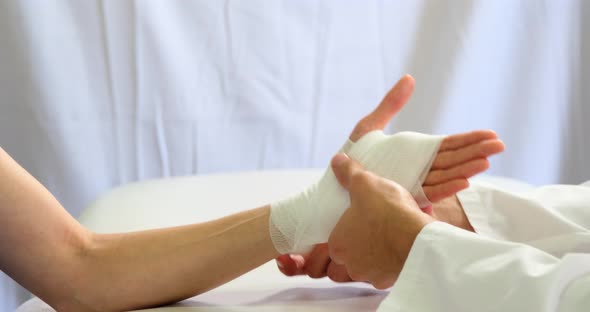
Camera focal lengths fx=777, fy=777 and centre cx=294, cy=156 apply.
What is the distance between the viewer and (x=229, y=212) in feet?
4.66

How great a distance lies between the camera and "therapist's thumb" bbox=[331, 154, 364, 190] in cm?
111

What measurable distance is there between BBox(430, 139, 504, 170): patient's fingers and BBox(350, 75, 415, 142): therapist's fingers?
0.11m

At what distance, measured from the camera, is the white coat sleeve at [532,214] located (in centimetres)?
112

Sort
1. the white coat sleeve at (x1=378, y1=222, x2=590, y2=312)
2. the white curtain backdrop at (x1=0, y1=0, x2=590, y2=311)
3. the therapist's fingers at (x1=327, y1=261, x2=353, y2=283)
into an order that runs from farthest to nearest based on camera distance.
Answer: the white curtain backdrop at (x1=0, y1=0, x2=590, y2=311) → the therapist's fingers at (x1=327, y1=261, x2=353, y2=283) → the white coat sleeve at (x1=378, y1=222, x2=590, y2=312)

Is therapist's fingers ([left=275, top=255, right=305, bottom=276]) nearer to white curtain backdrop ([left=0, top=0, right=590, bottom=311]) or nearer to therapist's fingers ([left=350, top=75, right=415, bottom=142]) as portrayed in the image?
therapist's fingers ([left=350, top=75, right=415, bottom=142])

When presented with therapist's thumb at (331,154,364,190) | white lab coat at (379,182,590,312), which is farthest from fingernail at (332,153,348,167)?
white lab coat at (379,182,590,312)

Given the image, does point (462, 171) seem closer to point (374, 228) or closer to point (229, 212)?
point (374, 228)

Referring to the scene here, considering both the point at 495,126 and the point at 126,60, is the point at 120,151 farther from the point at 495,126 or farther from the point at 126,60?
the point at 495,126

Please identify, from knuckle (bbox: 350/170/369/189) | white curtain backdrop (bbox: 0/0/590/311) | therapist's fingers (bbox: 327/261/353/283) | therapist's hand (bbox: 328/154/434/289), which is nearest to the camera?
therapist's hand (bbox: 328/154/434/289)

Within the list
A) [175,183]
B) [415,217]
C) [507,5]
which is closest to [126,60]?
[175,183]

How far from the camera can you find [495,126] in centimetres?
219

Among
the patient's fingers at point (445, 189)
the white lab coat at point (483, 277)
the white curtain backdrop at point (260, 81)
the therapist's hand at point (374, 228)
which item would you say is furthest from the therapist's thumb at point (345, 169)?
the white curtain backdrop at point (260, 81)

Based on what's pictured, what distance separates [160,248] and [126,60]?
2.94ft

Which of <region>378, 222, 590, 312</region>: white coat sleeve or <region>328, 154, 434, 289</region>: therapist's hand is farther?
<region>328, 154, 434, 289</region>: therapist's hand
